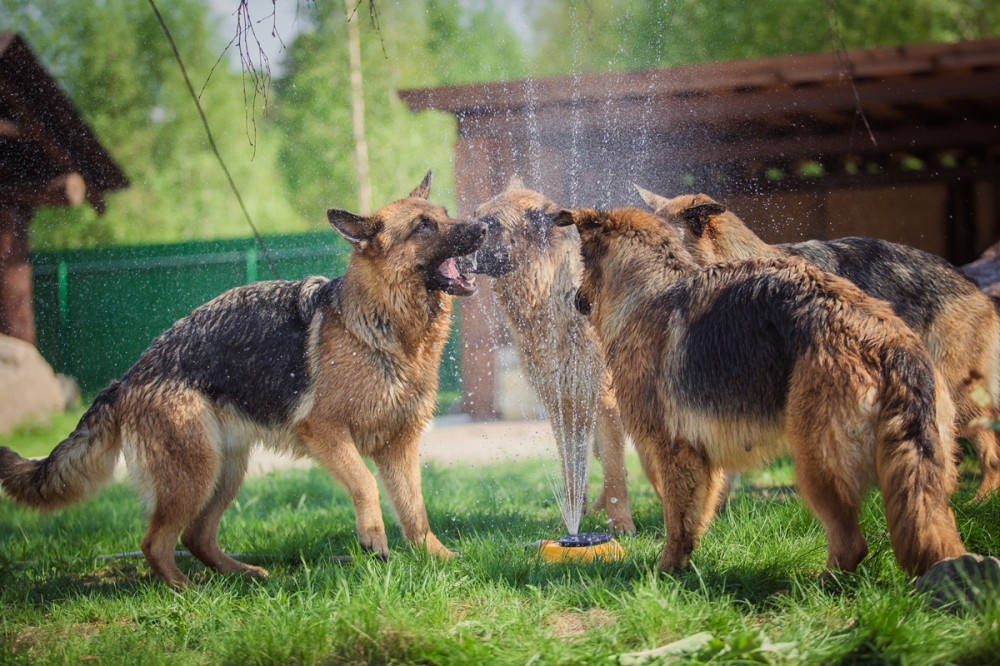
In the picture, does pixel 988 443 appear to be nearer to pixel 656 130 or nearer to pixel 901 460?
pixel 901 460

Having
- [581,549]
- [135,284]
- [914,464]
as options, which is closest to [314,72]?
[135,284]

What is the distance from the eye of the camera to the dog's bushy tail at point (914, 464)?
2.60m

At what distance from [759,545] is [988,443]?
6.69 feet

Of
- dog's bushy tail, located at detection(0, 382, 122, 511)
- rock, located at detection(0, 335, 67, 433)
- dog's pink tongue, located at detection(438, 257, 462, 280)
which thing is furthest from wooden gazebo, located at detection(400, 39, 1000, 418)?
rock, located at detection(0, 335, 67, 433)

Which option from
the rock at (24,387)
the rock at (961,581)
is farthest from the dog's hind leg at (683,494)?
the rock at (24,387)

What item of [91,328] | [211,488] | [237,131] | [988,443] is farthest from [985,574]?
[237,131]

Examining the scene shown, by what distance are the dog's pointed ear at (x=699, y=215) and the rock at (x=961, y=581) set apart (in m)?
2.31

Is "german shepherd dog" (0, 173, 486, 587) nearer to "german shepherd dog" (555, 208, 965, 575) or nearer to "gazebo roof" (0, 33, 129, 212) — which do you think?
"german shepherd dog" (555, 208, 965, 575)

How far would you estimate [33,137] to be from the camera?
10398mm

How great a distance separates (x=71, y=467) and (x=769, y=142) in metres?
8.80

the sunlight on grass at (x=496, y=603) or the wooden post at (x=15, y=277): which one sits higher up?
the wooden post at (x=15, y=277)

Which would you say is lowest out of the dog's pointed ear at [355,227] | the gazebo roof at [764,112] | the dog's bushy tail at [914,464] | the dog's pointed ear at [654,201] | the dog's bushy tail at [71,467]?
the dog's bushy tail at [71,467]

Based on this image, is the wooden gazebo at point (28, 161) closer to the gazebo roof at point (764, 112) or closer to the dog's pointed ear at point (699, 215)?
the gazebo roof at point (764, 112)

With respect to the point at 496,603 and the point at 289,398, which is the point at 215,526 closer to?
the point at 289,398
